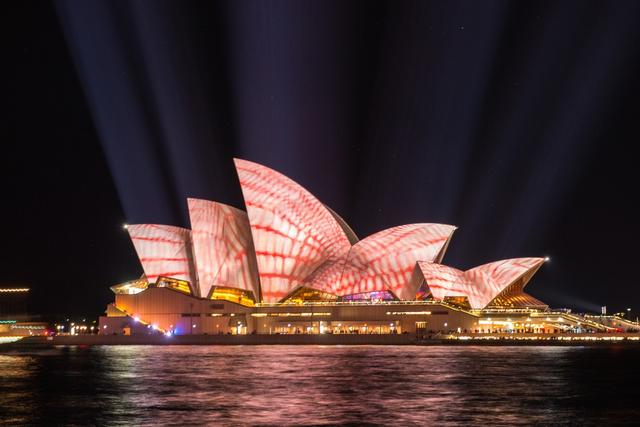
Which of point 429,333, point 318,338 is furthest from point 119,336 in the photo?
point 429,333

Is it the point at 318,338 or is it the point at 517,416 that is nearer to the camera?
→ the point at 517,416

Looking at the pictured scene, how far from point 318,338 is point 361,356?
26.0 meters

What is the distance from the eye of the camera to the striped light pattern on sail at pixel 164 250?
91625mm

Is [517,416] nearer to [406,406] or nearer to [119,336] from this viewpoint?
[406,406]

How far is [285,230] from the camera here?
281 feet

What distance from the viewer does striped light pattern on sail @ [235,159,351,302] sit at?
278 ft

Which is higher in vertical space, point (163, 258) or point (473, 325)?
point (163, 258)

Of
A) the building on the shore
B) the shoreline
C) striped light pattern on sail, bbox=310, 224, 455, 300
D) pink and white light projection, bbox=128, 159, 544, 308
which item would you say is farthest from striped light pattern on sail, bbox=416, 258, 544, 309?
the building on the shore

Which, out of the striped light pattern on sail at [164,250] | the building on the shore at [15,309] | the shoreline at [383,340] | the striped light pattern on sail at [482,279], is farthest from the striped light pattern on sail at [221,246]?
the building on the shore at [15,309]

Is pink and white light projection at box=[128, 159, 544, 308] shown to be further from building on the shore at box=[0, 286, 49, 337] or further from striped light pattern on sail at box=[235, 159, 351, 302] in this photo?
building on the shore at box=[0, 286, 49, 337]

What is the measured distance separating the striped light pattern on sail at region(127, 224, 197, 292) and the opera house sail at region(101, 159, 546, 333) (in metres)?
0.11

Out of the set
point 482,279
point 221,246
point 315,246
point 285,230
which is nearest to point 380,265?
point 315,246

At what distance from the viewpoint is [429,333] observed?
293 feet

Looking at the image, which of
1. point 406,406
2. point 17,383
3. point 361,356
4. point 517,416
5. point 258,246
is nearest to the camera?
point 517,416
